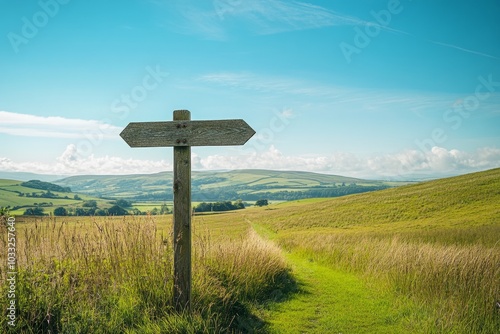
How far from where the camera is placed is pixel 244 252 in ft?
30.7

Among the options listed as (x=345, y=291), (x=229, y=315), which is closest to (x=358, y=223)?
(x=345, y=291)

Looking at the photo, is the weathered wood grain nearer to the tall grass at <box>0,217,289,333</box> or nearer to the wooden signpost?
the wooden signpost

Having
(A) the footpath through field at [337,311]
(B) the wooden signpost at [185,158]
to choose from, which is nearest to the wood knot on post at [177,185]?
(B) the wooden signpost at [185,158]

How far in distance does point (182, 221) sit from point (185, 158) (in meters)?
1.07

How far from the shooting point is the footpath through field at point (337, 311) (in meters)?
7.46

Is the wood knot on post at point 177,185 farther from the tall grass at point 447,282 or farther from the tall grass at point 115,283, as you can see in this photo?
the tall grass at point 447,282

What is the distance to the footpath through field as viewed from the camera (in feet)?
24.5

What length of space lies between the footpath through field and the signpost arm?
1963 mm

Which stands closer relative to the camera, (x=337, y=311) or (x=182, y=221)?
(x=182, y=221)

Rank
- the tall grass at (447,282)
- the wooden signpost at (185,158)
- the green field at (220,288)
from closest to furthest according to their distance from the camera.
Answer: the green field at (220,288)
the wooden signpost at (185,158)
the tall grass at (447,282)

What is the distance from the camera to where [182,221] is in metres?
6.49

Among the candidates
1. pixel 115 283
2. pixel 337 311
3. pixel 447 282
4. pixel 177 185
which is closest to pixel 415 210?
pixel 447 282

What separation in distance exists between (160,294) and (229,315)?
4.93ft

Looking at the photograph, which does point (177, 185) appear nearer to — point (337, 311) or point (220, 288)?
point (220, 288)
